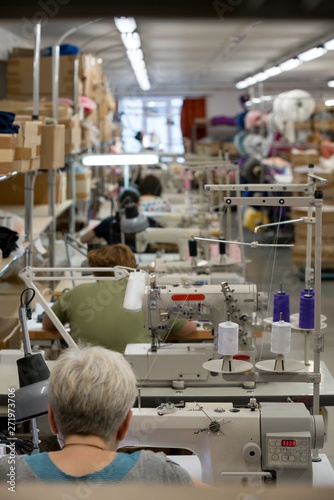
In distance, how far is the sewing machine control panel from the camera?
2.24 metres

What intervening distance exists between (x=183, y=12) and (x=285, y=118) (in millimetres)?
12454

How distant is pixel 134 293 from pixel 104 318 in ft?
3.17

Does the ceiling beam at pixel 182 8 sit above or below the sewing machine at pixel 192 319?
above

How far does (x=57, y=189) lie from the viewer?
5.96 metres

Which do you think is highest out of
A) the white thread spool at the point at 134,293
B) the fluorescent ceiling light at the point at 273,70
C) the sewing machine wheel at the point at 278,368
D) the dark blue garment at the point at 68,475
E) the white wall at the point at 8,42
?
the fluorescent ceiling light at the point at 273,70

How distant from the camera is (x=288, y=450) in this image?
88.3 inches

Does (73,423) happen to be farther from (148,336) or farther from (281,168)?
(281,168)

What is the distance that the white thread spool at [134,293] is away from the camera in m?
2.46

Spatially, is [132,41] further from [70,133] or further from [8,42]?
[70,133]

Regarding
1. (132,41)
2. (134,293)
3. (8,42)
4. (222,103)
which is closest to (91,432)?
(134,293)

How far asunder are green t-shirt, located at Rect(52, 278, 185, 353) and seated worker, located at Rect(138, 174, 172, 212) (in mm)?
3726

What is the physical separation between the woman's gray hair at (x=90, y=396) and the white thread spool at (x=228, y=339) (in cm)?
100

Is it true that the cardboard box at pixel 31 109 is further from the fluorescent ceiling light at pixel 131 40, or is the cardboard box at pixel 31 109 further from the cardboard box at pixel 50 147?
the fluorescent ceiling light at pixel 131 40

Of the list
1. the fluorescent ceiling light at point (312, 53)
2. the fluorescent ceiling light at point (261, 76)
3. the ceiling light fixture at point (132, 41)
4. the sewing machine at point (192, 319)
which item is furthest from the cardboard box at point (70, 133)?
the fluorescent ceiling light at point (261, 76)
